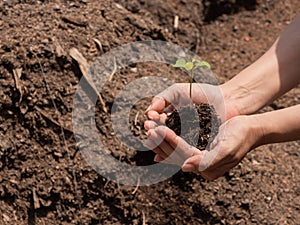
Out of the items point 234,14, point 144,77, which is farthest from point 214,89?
point 234,14

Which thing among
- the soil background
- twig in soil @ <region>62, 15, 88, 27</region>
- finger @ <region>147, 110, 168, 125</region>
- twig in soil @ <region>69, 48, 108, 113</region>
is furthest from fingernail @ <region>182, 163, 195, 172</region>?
twig in soil @ <region>62, 15, 88, 27</region>

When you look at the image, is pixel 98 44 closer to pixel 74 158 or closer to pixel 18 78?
pixel 18 78

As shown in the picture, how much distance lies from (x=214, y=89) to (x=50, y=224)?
32.3 inches

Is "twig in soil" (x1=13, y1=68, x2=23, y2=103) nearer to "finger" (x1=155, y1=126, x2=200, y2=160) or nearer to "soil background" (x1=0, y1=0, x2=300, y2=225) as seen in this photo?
"soil background" (x1=0, y1=0, x2=300, y2=225)

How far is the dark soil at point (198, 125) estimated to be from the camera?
77.3 inches

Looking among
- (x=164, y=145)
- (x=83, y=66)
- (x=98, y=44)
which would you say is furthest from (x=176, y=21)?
(x=164, y=145)

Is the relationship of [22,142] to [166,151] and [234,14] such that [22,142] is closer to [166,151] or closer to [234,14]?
[166,151]

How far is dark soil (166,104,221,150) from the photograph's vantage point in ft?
6.44

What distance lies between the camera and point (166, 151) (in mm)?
1942

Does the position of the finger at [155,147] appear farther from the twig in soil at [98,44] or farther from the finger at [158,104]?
the twig in soil at [98,44]

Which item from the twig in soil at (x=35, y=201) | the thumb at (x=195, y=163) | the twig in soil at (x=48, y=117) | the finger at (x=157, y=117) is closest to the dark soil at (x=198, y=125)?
the finger at (x=157, y=117)

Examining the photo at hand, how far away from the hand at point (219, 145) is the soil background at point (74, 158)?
422 millimetres

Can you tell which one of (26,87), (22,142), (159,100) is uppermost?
(159,100)

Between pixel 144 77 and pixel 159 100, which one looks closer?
pixel 159 100
